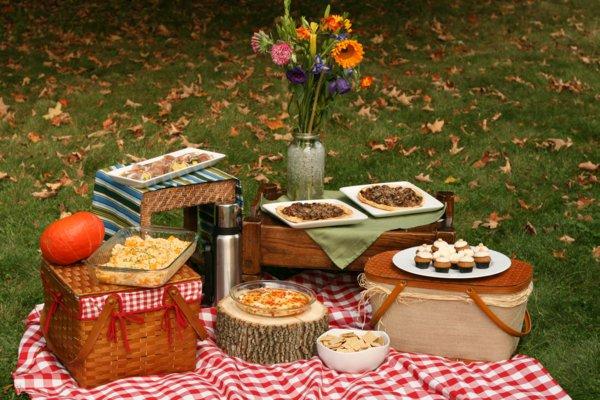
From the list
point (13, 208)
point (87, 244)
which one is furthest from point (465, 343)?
point (13, 208)

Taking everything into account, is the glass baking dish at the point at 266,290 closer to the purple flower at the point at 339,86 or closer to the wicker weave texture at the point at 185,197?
the wicker weave texture at the point at 185,197

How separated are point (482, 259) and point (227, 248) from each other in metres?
1.41

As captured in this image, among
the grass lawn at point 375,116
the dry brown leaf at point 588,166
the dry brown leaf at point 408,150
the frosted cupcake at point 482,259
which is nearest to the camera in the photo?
the frosted cupcake at point 482,259

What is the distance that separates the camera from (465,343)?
457 centimetres

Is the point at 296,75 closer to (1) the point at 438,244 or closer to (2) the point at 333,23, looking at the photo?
(2) the point at 333,23

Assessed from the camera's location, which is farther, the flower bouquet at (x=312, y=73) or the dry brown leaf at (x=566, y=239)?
the dry brown leaf at (x=566, y=239)

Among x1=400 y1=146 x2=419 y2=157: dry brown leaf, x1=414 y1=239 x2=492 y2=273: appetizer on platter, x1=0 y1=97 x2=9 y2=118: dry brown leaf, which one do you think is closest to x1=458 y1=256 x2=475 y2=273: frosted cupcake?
x1=414 y1=239 x2=492 y2=273: appetizer on platter

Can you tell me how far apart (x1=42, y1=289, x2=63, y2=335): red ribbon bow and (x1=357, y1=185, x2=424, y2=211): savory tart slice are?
6.28ft

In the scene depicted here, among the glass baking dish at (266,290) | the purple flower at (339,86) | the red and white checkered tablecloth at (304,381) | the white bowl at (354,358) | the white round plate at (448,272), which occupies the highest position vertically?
the purple flower at (339,86)

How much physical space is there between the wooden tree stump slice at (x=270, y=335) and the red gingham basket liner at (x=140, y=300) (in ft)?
0.81

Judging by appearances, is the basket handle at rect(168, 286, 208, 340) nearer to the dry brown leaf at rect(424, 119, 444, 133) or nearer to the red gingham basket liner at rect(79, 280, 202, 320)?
the red gingham basket liner at rect(79, 280, 202, 320)

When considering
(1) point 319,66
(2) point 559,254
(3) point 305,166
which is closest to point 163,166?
(3) point 305,166

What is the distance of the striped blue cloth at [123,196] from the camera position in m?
5.14

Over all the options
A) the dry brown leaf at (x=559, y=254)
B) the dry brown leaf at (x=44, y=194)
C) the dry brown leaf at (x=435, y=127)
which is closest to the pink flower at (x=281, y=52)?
the dry brown leaf at (x=559, y=254)
